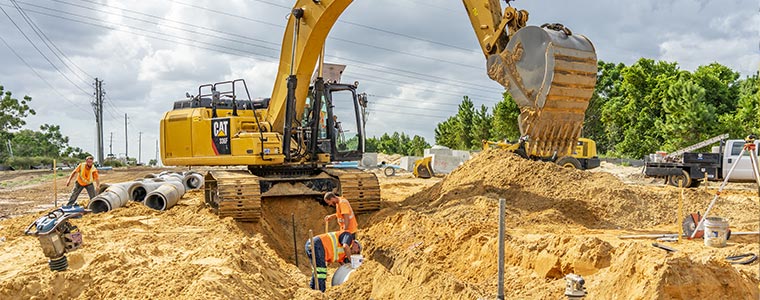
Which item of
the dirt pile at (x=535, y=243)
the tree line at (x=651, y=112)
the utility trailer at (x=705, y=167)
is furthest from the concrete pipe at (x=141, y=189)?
the tree line at (x=651, y=112)

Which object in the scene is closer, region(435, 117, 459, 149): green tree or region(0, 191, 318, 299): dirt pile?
region(0, 191, 318, 299): dirt pile

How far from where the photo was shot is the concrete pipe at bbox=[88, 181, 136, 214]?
44.1ft

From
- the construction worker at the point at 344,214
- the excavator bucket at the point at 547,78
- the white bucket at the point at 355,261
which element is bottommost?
the white bucket at the point at 355,261

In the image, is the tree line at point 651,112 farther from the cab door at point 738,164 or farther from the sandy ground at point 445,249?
the sandy ground at point 445,249

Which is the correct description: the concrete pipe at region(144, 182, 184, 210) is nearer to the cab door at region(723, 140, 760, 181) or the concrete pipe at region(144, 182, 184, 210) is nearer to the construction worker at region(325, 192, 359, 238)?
the construction worker at region(325, 192, 359, 238)

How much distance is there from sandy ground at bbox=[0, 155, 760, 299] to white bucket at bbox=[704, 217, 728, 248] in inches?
8.9

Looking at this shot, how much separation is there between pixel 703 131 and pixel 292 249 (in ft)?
103

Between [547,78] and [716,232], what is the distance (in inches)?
132

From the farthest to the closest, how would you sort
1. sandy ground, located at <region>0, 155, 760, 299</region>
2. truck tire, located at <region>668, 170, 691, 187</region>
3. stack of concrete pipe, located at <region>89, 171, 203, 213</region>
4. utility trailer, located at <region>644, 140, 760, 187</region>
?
truck tire, located at <region>668, 170, 691, 187</region> → utility trailer, located at <region>644, 140, 760, 187</region> → stack of concrete pipe, located at <region>89, 171, 203, 213</region> → sandy ground, located at <region>0, 155, 760, 299</region>

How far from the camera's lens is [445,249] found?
8.80 metres

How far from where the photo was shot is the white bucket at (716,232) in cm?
861

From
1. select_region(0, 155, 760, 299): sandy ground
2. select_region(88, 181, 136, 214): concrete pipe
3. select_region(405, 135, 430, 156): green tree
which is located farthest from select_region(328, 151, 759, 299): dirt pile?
select_region(405, 135, 430, 156): green tree

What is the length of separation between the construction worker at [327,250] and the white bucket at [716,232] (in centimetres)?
509

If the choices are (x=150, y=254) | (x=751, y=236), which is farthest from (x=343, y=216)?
(x=751, y=236)
